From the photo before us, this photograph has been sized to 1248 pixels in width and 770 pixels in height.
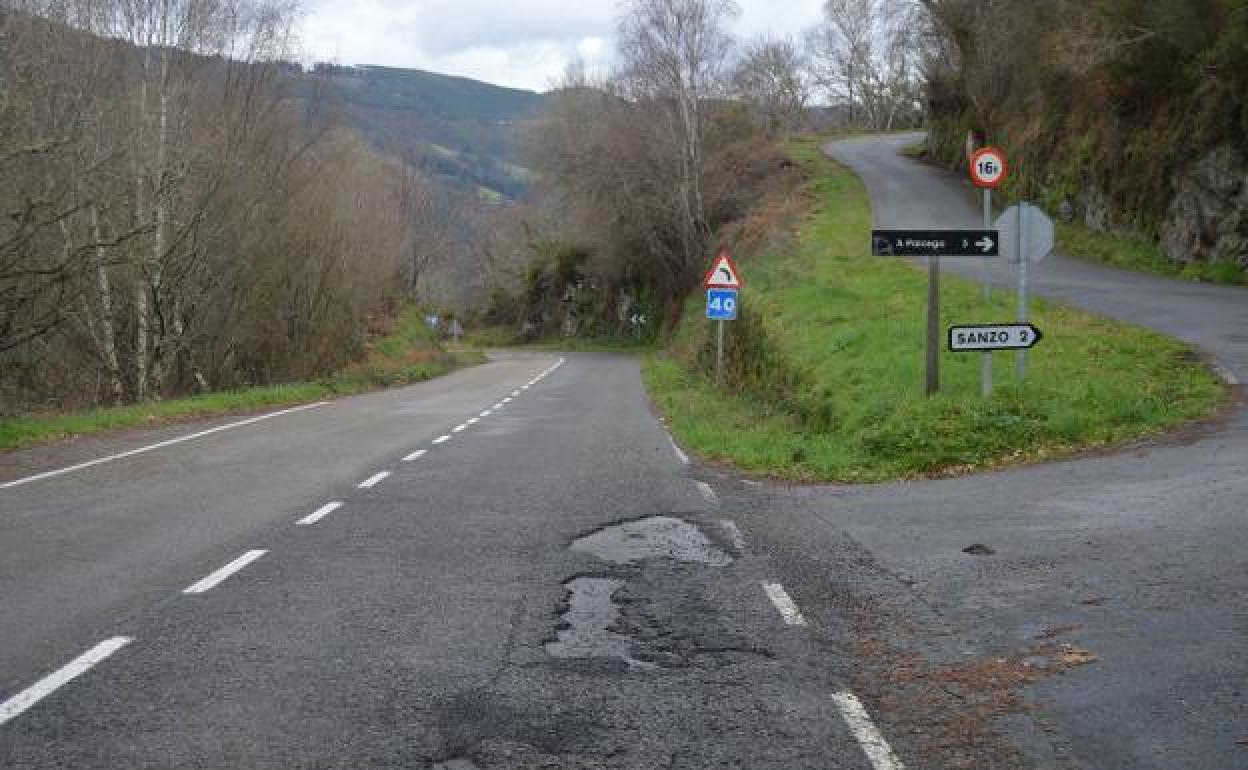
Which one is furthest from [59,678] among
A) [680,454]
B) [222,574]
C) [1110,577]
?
[680,454]

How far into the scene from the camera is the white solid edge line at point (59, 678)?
4305mm

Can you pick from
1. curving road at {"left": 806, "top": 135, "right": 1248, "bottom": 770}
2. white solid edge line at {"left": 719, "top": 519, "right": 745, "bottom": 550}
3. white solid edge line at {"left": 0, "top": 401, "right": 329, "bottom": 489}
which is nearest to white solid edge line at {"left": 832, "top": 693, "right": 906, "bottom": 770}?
curving road at {"left": 806, "top": 135, "right": 1248, "bottom": 770}

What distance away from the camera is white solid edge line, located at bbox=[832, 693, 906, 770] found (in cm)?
386

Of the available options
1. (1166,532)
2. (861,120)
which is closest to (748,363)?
(1166,532)

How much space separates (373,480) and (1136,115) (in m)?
25.7

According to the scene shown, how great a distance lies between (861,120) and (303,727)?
98.9m

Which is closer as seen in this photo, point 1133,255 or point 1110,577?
point 1110,577

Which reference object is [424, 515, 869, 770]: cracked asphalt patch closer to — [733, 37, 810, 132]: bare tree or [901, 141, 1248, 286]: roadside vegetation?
[901, 141, 1248, 286]: roadside vegetation

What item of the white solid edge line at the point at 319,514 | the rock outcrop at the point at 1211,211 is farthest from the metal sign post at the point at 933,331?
the rock outcrop at the point at 1211,211

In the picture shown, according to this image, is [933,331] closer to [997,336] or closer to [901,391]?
[997,336]

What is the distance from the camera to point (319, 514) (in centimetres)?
914

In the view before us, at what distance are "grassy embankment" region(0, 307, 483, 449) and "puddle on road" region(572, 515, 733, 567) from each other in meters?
10.6

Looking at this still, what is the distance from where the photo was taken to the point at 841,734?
414 cm

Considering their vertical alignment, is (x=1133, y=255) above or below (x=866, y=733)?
above
